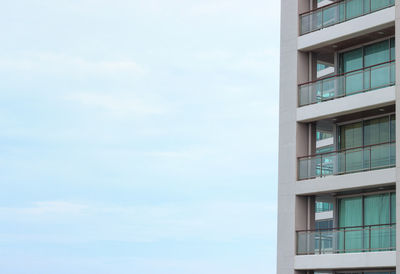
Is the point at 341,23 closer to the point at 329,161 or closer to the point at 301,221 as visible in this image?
the point at 329,161

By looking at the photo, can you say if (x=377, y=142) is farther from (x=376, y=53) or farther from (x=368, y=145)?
(x=376, y=53)

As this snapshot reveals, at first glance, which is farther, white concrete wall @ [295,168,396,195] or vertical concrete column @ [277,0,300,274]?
vertical concrete column @ [277,0,300,274]

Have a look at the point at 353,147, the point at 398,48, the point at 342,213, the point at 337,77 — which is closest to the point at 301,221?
the point at 342,213

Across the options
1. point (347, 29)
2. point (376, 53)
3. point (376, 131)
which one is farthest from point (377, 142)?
point (347, 29)

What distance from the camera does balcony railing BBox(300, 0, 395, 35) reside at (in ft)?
97.1

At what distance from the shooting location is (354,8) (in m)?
30.4

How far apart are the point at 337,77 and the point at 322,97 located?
100 cm

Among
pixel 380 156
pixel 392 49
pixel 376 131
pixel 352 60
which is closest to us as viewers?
pixel 380 156

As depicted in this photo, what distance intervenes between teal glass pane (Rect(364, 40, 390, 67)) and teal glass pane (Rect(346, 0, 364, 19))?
134 centimetres

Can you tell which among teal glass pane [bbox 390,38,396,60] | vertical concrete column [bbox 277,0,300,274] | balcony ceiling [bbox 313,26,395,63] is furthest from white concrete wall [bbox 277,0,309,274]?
teal glass pane [bbox 390,38,396,60]

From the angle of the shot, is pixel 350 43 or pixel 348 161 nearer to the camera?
pixel 348 161

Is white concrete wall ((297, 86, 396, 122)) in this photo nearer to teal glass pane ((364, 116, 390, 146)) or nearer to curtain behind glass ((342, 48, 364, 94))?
curtain behind glass ((342, 48, 364, 94))

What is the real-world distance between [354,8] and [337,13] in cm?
81

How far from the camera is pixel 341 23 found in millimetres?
30266
